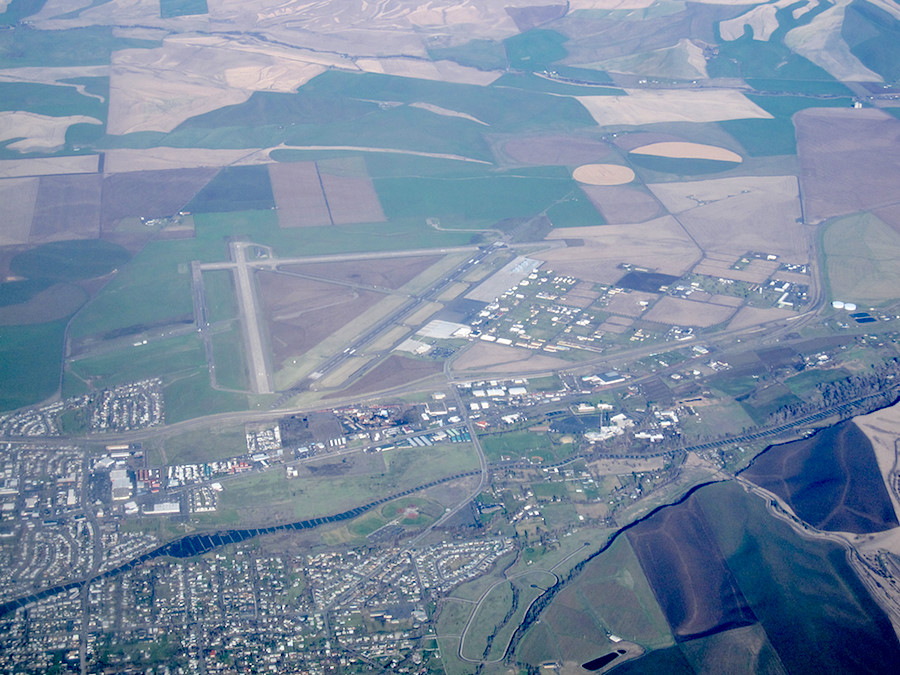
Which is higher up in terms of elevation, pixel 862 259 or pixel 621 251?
pixel 862 259

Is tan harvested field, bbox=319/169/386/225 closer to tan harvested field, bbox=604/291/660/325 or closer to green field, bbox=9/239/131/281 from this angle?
green field, bbox=9/239/131/281

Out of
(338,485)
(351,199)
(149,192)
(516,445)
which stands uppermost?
(338,485)

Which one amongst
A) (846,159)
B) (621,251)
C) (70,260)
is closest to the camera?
(70,260)

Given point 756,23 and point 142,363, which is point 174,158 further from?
point 756,23

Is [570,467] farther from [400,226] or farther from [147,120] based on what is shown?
[147,120]

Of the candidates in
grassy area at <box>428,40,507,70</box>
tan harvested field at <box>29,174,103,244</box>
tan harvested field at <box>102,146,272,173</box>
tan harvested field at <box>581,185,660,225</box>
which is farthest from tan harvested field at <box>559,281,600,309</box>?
grassy area at <box>428,40,507,70</box>

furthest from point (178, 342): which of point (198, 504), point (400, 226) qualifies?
point (400, 226)

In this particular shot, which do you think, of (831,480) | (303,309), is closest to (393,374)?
(303,309)
